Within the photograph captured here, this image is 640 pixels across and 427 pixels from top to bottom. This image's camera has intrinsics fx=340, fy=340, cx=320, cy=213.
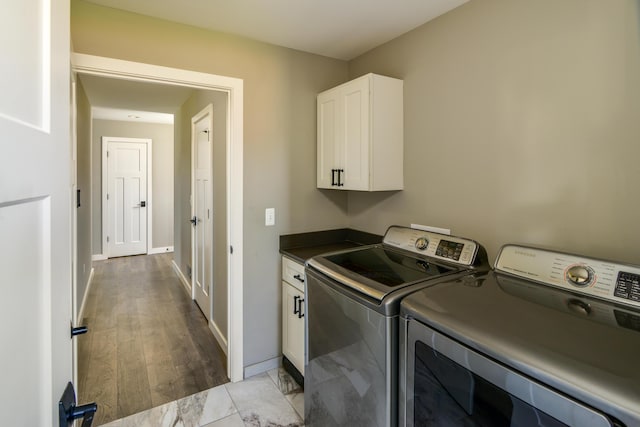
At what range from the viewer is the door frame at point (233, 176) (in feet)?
6.54

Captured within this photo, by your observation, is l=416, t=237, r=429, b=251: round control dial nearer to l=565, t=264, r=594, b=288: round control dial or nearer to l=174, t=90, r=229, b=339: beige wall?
l=565, t=264, r=594, b=288: round control dial

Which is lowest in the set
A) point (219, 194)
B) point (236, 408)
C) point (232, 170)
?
point (236, 408)

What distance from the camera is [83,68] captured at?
176 cm

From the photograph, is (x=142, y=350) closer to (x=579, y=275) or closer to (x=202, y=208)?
(x=202, y=208)

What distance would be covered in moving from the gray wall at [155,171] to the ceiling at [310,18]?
478 centimetres

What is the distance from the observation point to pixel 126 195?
6051 mm

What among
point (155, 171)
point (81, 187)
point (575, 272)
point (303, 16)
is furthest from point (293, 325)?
point (155, 171)

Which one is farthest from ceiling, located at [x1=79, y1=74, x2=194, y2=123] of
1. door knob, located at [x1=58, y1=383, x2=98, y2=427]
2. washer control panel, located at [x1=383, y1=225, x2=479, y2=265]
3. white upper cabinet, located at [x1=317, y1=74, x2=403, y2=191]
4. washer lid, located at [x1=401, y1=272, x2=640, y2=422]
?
washer lid, located at [x1=401, y1=272, x2=640, y2=422]

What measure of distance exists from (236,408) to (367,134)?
186cm

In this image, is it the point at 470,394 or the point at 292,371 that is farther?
the point at 292,371

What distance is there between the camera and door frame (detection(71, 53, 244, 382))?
199cm

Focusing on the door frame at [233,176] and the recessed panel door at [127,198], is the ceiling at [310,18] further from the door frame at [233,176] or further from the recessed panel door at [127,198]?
the recessed panel door at [127,198]

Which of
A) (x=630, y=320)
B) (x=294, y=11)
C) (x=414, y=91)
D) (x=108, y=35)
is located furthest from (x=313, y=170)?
(x=630, y=320)

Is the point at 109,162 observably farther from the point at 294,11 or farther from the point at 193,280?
the point at 294,11
